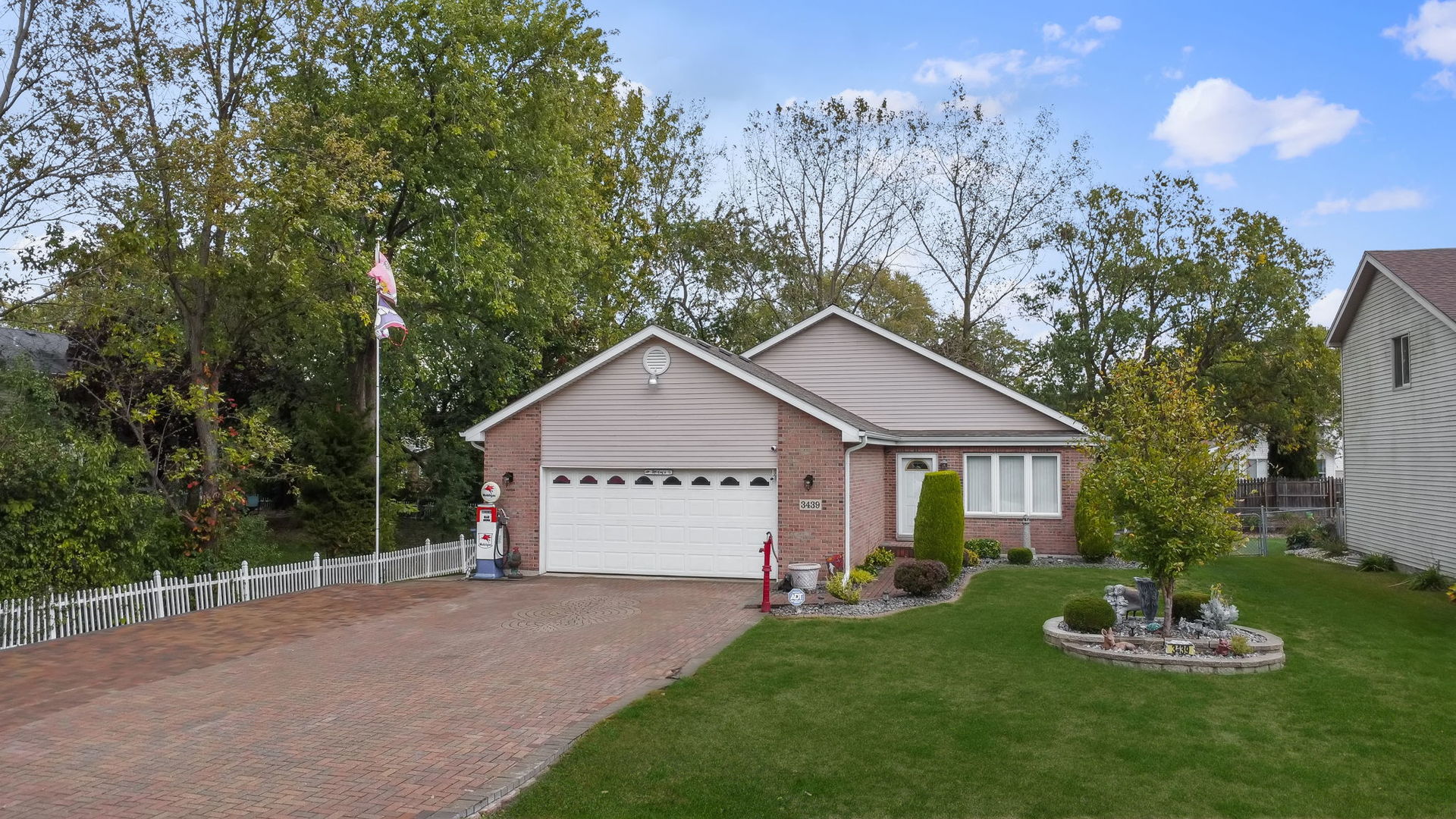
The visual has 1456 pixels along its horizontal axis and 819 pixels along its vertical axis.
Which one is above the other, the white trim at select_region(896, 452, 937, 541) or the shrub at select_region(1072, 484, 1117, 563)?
the white trim at select_region(896, 452, 937, 541)

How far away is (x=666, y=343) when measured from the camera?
62.7ft

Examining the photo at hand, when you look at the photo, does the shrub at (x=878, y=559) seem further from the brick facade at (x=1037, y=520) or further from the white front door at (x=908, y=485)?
the brick facade at (x=1037, y=520)

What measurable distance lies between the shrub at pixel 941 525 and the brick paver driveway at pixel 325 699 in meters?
4.29

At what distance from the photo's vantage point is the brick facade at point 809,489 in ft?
58.6

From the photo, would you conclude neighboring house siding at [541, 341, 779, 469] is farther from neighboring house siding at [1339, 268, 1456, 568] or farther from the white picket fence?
neighboring house siding at [1339, 268, 1456, 568]

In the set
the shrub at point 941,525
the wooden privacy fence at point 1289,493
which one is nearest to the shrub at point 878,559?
the shrub at point 941,525

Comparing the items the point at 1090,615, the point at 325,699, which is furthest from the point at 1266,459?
the point at 325,699

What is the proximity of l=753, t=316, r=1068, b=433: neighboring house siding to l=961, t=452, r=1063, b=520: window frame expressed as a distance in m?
0.69

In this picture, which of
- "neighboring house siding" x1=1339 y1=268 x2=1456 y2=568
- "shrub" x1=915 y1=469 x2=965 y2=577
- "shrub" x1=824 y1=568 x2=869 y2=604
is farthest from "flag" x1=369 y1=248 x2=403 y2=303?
"neighboring house siding" x1=1339 y1=268 x2=1456 y2=568

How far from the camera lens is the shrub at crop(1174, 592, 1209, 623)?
12.6 metres

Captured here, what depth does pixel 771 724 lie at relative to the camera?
8.79m

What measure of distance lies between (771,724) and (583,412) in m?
11.5

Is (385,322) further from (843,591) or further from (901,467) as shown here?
(901,467)

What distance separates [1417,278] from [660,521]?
51.7 feet
